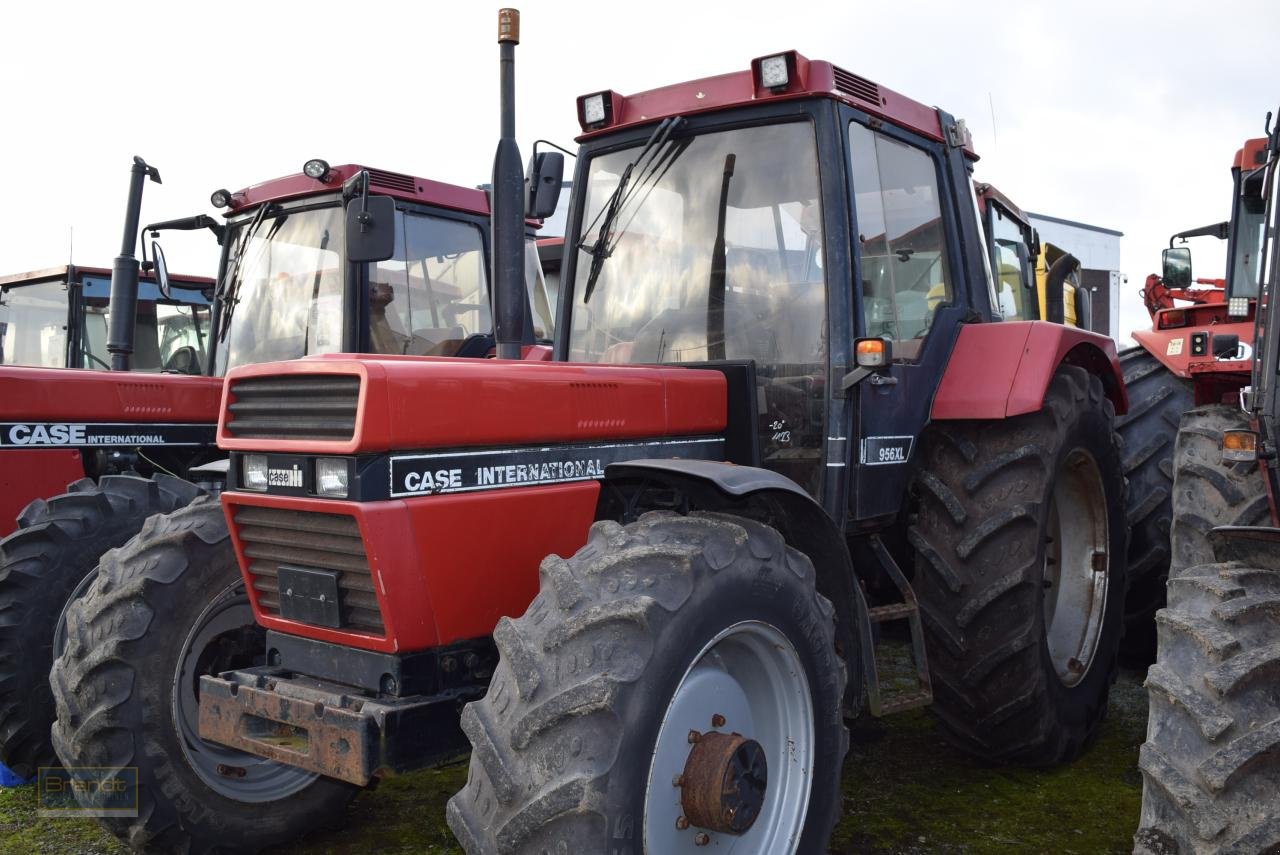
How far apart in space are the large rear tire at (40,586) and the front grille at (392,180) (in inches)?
88.6

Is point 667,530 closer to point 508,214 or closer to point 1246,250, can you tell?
point 508,214

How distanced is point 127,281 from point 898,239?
3.81 metres

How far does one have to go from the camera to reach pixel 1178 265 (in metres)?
5.61

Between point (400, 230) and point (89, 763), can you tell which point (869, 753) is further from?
point (400, 230)

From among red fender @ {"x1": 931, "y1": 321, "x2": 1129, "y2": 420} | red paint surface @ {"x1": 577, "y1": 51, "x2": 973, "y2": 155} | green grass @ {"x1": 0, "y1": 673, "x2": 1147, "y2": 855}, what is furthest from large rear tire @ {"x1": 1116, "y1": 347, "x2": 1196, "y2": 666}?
red paint surface @ {"x1": 577, "y1": 51, "x2": 973, "y2": 155}

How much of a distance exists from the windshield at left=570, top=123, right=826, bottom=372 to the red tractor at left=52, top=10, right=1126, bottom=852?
11mm

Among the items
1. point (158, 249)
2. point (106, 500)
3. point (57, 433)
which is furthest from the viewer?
point (158, 249)

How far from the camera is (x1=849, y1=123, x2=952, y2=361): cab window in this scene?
12.1 ft

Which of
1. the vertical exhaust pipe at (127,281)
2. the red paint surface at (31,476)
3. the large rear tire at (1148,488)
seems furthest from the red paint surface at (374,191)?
the large rear tire at (1148,488)

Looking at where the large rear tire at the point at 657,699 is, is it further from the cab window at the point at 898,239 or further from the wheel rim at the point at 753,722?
the cab window at the point at 898,239

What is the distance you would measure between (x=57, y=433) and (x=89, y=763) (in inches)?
91.8

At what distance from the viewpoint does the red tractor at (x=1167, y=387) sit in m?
5.20

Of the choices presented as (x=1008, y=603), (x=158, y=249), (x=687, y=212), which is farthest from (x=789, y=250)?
(x=158, y=249)

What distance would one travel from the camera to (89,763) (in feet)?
10.7
